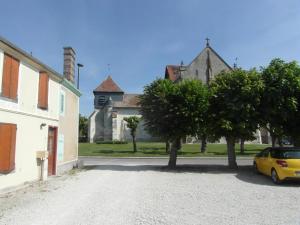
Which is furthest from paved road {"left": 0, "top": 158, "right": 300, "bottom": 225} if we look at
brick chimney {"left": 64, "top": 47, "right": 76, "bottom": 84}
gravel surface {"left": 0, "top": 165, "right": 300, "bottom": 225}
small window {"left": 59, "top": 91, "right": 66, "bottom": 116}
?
brick chimney {"left": 64, "top": 47, "right": 76, "bottom": 84}

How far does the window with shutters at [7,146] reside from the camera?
954 cm

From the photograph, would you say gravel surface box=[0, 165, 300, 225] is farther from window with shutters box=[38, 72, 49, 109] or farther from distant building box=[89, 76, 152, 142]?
distant building box=[89, 76, 152, 142]

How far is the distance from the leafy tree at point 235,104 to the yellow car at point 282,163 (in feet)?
7.67

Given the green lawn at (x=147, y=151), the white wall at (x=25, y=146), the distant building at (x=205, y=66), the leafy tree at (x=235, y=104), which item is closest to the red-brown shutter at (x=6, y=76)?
→ the white wall at (x=25, y=146)

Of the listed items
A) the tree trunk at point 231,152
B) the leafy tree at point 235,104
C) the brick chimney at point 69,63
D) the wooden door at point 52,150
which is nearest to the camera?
the wooden door at point 52,150

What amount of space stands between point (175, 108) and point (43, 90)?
691 cm

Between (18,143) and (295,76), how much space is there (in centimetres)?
1367

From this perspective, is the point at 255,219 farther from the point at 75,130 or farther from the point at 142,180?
the point at 75,130

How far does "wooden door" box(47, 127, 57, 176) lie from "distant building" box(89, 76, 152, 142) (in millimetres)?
45891

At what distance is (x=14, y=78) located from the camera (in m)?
10.3

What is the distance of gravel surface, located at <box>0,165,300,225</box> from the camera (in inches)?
272

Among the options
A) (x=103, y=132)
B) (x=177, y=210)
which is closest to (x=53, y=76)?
(x=177, y=210)

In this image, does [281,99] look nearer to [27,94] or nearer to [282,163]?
[282,163]

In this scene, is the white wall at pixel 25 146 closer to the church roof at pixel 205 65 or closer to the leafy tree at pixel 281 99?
the leafy tree at pixel 281 99
